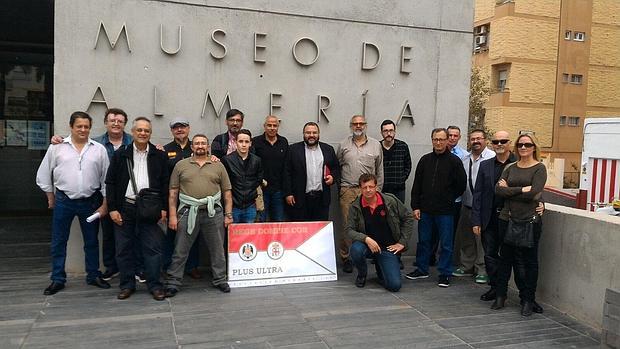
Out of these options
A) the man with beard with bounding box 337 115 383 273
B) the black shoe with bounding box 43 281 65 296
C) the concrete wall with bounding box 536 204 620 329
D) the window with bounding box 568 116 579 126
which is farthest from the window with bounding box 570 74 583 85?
the black shoe with bounding box 43 281 65 296

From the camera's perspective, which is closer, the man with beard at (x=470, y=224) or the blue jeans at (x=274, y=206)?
the man with beard at (x=470, y=224)

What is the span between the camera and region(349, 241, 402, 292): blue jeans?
567 centimetres

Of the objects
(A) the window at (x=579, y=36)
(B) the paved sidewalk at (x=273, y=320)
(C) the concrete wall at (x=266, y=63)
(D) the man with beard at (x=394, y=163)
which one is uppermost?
(A) the window at (x=579, y=36)

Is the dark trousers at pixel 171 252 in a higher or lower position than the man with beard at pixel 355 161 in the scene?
lower

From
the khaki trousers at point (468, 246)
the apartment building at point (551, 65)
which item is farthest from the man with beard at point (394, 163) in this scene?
the apartment building at point (551, 65)

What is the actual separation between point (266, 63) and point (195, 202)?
88.5 inches

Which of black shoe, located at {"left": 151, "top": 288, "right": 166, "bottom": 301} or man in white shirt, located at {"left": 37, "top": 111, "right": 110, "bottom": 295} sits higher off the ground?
man in white shirt, located at {"left": 37, "top": 111, "right": 110, "bottom": 295}

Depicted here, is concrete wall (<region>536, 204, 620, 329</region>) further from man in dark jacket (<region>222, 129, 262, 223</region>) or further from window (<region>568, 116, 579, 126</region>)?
window (<region>568, 116, 579, 126</region>)

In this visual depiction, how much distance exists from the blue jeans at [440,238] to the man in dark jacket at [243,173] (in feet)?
6.71

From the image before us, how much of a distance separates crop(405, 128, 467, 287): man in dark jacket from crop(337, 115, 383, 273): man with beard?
0.59 metres

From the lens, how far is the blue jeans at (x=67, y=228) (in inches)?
207

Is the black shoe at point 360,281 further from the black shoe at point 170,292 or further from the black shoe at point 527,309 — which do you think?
the black shoe at point 170,292

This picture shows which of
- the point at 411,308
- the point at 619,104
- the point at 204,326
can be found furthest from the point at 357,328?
the point at 619,104

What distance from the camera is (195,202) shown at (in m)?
5.30
